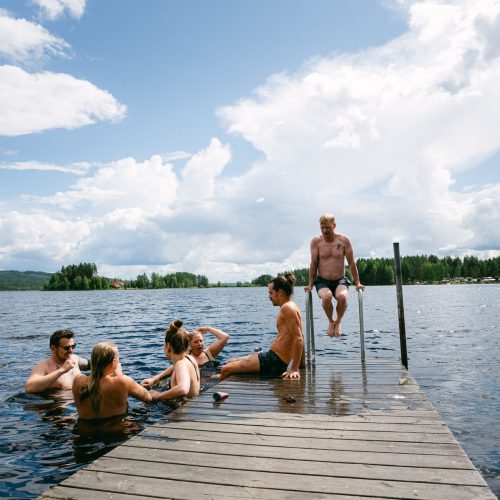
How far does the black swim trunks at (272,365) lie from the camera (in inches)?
356

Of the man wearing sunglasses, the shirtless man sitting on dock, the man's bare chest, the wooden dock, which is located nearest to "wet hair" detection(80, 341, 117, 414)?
the wooden dock

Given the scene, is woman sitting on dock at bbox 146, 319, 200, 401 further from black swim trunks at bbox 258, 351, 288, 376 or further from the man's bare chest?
the man's bare chest

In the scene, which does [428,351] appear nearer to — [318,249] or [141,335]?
[318,249]

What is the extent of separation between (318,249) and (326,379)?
314cm

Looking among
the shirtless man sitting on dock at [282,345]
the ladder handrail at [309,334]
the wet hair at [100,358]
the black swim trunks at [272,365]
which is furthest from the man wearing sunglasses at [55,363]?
the ladder handrail at [309,334]

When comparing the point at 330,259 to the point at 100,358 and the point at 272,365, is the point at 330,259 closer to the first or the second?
the point at 272,365

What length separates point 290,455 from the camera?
4672 millimetres

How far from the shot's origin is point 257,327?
3247cm

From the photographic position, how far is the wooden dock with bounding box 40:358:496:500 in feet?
12.8

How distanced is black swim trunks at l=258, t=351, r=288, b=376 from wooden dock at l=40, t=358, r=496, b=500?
1.84 m

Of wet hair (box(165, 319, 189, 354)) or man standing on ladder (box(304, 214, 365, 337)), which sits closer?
wet hair (box(165, 319, 189, 354))

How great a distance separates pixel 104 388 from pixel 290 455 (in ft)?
12.6

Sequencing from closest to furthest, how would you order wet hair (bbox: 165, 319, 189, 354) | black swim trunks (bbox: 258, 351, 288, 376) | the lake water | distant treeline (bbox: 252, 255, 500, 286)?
the lake water
wet hair (bbox: 165, 319, 189, 354)
black swim trunks (bbox: 258, 351, 288, 376)
distant treeline (bbox: 252, 255, 500, 286)

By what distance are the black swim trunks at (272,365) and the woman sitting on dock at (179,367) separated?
1.71m
